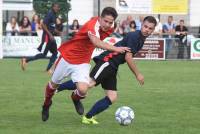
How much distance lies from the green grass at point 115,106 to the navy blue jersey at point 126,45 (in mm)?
937

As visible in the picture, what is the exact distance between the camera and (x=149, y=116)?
11383 millimetres

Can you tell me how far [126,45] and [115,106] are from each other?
2.68m

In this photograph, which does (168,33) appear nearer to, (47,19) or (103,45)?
Result: (47,19)

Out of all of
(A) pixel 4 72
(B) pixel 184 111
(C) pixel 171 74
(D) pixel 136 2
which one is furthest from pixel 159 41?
(B) pixel 184 111

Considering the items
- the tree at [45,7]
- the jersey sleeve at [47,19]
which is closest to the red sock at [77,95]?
the jersey sleeve at [47,19]

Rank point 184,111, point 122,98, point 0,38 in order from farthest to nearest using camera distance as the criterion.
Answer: point 0,38 → point 122,98 → point 184,111

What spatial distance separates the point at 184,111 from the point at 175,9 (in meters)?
20.6

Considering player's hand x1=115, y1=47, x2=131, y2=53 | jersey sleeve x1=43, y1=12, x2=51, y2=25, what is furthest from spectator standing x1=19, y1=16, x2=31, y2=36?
player's hand x1=115, y1=47, x2=131, y2=53

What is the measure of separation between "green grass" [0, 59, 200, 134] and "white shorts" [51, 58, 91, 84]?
2.20ft

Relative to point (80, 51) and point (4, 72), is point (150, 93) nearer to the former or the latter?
point (80, 51)

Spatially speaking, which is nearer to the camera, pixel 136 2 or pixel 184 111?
pixel 184 111

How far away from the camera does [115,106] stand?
1278cm

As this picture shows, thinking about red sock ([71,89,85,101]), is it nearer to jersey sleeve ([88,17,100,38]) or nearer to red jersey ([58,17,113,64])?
red jersey ([58,17,113,64])

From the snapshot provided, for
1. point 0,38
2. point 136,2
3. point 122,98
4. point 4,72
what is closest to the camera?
point 122,98
